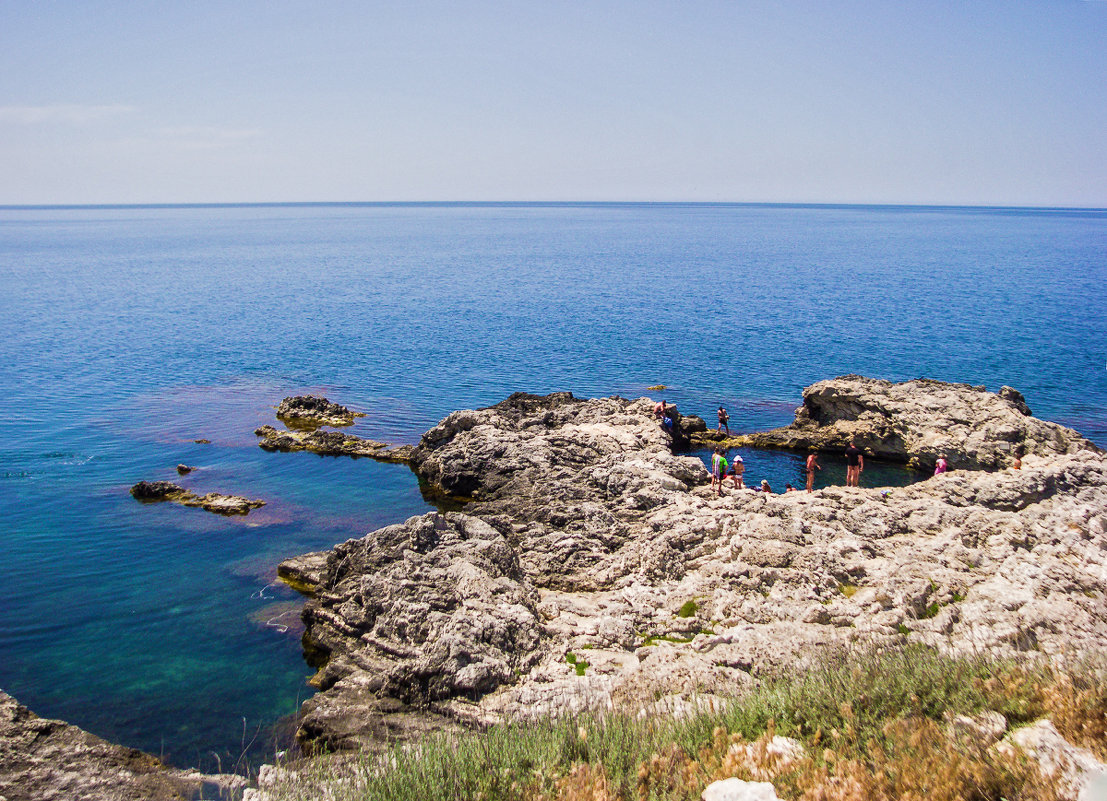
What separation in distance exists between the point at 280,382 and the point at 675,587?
35.6 metres

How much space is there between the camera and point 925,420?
3130 centimetres

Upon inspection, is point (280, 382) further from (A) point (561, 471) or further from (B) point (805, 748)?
(B) point (805, 748)

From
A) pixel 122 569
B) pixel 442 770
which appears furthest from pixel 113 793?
pixel 122 569

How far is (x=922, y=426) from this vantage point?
3122 centimetres

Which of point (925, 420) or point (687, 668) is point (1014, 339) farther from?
point (687, 668)

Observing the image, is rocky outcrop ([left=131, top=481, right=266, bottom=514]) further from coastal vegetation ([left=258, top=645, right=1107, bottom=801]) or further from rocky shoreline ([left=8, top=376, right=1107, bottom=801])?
coastal vegetation ([left=258, top=645, right=1107, bottom=801])

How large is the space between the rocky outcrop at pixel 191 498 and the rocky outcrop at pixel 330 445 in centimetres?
585

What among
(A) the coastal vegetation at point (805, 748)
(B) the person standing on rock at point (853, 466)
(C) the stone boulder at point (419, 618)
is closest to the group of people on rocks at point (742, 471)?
(B) the person standing on rock at point (853, 466)

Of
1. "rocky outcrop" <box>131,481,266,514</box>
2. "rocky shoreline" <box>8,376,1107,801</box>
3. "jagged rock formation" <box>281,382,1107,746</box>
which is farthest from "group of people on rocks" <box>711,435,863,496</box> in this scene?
"rocky outcrop" <box>131,481,266,514</box>

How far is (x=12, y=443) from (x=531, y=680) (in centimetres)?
3205

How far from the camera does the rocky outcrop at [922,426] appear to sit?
28.1 meters

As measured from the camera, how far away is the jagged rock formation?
14023 mm

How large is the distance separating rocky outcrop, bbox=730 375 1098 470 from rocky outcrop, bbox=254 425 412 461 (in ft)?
53.9

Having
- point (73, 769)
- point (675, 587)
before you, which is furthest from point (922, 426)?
point (73, 769)
